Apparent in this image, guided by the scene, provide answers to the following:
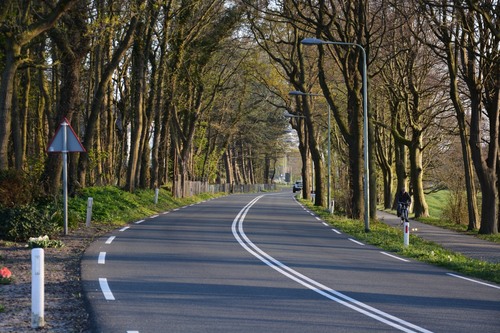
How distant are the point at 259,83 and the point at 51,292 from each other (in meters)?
46.1

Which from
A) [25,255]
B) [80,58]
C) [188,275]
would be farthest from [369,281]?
[80,58]

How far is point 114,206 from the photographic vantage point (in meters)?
27.6

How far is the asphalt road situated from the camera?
28.2 feet

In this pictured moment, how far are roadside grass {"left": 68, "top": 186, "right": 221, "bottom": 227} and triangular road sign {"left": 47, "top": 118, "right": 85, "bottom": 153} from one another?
3.38 metres

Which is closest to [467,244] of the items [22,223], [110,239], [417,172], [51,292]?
[110,239]

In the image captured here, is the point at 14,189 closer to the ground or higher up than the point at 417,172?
closer to the ground

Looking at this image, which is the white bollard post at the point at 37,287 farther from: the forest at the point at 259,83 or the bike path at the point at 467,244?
the bike path at the point at 467,244

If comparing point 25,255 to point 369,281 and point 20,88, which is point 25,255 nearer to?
point 369,281

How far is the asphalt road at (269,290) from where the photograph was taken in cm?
859

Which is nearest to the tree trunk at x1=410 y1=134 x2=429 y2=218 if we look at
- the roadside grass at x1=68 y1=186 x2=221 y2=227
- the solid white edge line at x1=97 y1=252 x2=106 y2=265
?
the roadside grass at x1=68 y1=186 x2=221 y2=227

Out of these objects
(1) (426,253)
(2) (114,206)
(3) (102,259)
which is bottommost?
(1) (426,253)

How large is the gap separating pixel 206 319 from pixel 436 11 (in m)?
21.2

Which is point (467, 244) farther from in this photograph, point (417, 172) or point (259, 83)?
point (259, 83)

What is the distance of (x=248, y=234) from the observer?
21.9 m
